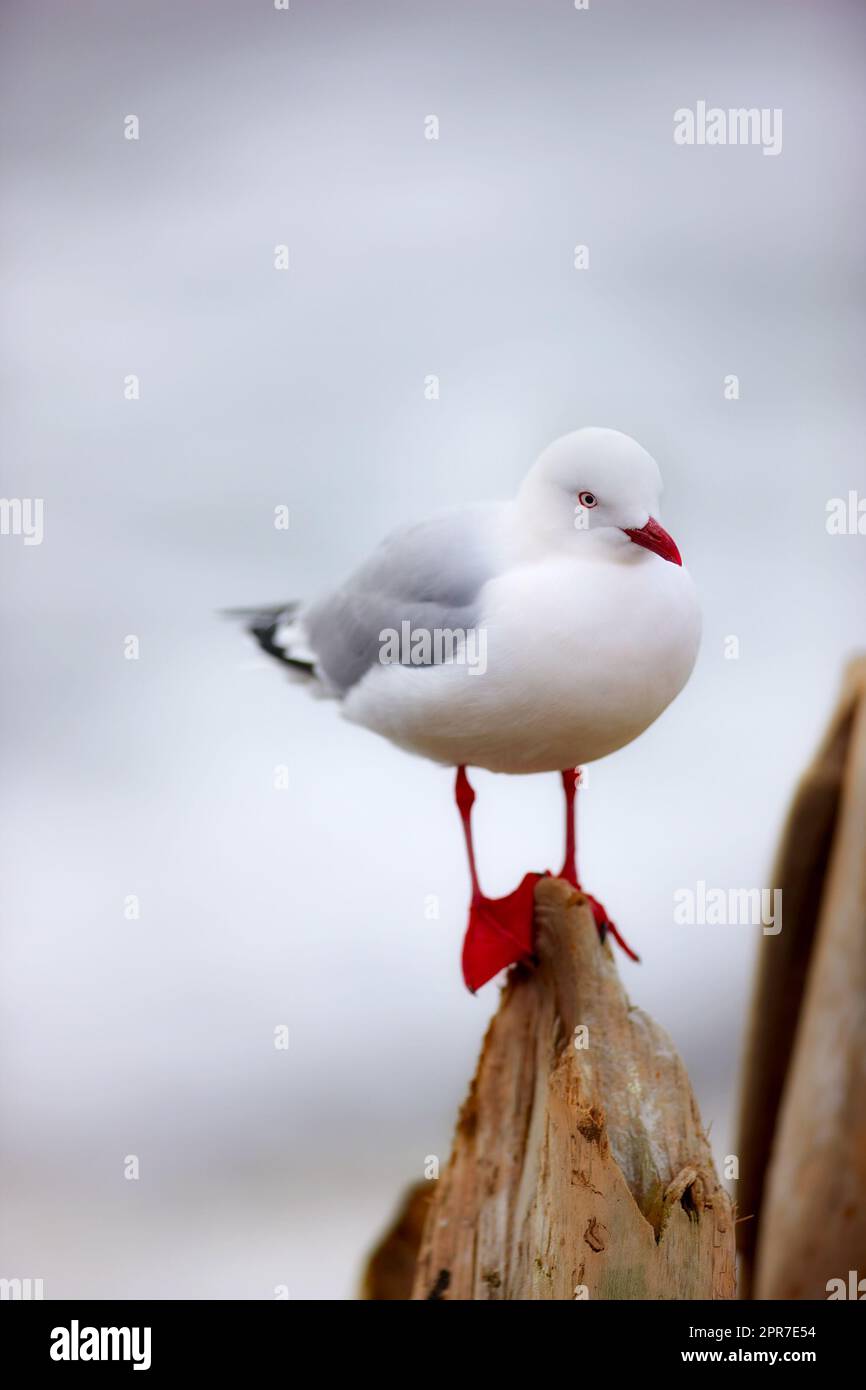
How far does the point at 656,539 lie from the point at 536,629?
0.15m

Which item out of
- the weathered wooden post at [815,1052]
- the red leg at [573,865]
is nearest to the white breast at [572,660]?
the red leg at [573,865]

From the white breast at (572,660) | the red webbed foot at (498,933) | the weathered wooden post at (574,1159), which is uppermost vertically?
the white breast at (572,660)

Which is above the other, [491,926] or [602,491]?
[602,491]

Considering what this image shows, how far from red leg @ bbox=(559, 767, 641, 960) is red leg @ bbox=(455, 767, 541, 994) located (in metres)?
0.06

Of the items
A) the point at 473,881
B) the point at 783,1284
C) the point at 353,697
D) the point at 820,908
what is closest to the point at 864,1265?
the point at 783,1284

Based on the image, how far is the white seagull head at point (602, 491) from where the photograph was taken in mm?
1292

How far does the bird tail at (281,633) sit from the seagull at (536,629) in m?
0.19

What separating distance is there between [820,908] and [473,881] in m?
0.55

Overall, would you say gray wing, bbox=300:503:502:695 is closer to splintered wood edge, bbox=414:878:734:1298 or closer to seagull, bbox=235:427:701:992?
seagull, bbox=235:427:701:992

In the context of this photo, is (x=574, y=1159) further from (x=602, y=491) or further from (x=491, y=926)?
(x=602, y=491)

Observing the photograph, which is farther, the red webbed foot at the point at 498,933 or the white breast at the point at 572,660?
the red webbed foot at the point at 498,933

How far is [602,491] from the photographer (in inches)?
51.4

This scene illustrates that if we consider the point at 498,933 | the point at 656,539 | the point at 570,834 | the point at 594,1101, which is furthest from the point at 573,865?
the point at 656,539

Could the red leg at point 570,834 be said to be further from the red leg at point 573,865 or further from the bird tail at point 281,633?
the bird tail at point 281,633
